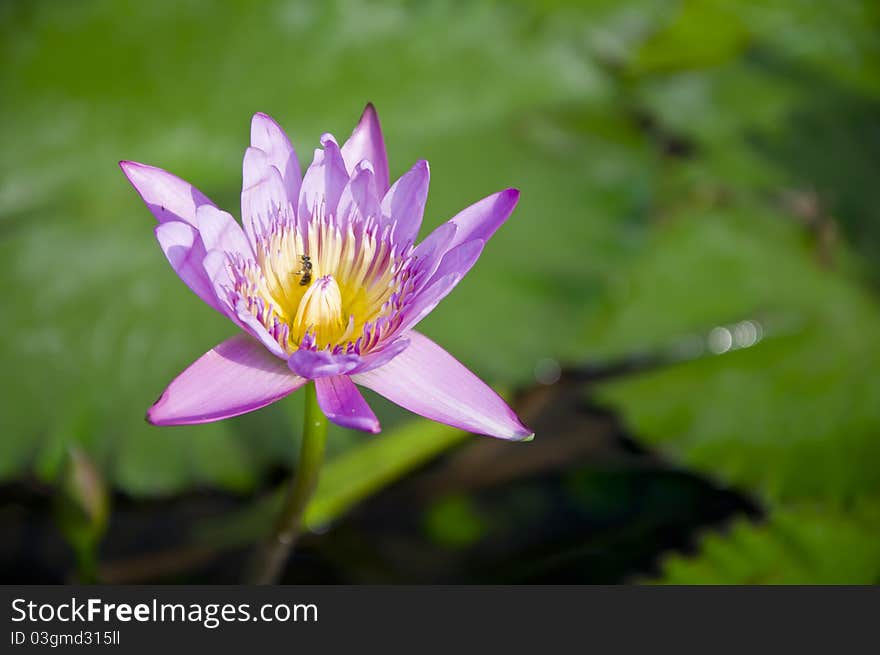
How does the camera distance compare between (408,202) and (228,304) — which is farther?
(408,202)

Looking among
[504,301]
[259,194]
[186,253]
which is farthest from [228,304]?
[504,301]

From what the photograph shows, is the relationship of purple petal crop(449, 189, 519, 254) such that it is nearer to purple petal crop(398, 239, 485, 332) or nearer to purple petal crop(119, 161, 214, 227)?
purple petal crop(398, 239, 485, 332)

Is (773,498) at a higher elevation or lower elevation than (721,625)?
higher

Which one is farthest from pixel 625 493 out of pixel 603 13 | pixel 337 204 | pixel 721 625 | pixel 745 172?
pixel 603 13

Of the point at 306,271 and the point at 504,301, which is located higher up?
the point at 504,301

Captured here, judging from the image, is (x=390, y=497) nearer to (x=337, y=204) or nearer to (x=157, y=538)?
(x=157, y=538)

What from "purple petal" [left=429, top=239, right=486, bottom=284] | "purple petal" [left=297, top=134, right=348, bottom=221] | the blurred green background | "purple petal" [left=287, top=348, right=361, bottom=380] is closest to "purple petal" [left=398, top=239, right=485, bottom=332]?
"purple petal" [left=429, top=239, right=486, bottom=284]

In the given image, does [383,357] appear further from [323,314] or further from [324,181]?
[324,181]
